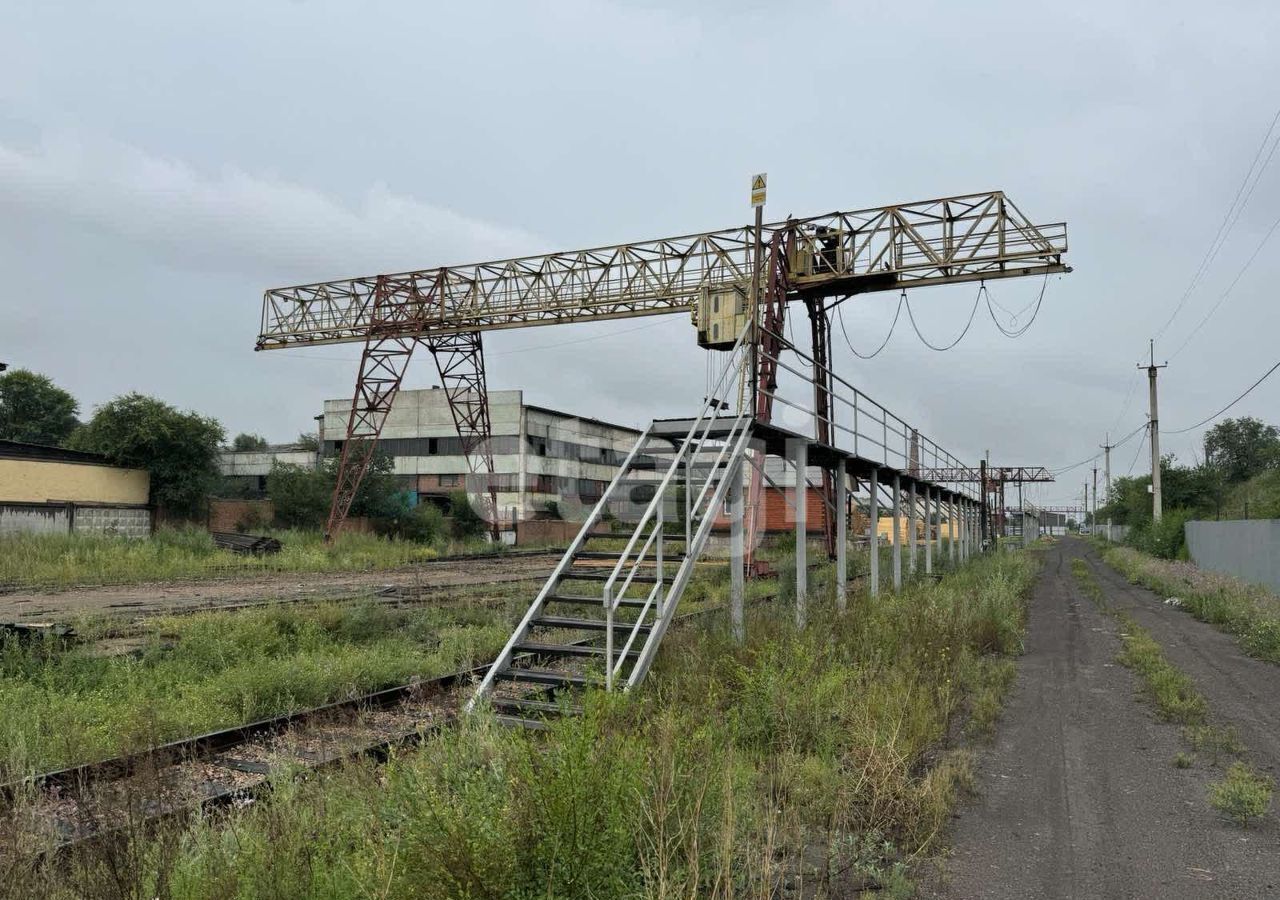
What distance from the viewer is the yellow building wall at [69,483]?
29.5m

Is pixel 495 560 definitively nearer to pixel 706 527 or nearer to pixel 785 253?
pixel 785 253

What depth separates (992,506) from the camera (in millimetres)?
55062

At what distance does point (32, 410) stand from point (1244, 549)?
76.2 m

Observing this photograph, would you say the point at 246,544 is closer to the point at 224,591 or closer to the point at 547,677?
the point at 224,591

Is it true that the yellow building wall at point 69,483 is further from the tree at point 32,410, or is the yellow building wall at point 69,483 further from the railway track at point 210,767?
the tree at point 32,410

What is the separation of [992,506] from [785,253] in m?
40.4

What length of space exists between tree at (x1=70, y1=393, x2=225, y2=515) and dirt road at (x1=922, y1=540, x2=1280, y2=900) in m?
36.4

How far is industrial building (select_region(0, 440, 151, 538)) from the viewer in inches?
1099

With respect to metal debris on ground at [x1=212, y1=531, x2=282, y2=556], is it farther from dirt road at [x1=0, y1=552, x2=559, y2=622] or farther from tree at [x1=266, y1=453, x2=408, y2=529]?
tree at [x1=266, y1=453, x2=408, y2=529]

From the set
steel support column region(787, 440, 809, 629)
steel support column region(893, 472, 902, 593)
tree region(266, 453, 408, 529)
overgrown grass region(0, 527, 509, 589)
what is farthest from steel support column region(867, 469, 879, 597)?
tree region(266, 453, 408, 529)

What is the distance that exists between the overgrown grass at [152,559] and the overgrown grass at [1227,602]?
841 inches

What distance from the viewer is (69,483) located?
32094 mm

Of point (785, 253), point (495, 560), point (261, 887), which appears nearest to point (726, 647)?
point (261, 887)

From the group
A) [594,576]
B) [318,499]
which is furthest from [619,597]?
[318,499]
